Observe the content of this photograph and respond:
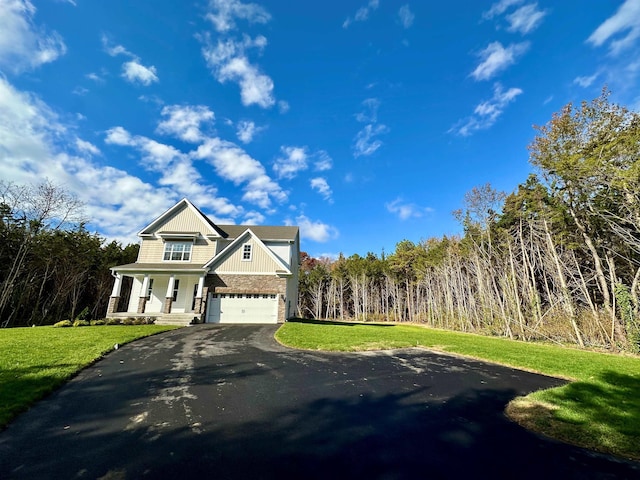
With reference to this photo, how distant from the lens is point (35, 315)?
22578mm

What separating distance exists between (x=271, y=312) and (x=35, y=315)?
19818mm

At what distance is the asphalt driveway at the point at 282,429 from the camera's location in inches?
119

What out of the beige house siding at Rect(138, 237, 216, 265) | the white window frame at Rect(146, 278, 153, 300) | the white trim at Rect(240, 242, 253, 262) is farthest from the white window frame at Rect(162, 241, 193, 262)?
the white trim at Rect(240, 242, 253, 262)

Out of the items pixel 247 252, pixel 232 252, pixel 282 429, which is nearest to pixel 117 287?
pixel 232 252

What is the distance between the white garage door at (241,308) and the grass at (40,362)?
24.2 feet

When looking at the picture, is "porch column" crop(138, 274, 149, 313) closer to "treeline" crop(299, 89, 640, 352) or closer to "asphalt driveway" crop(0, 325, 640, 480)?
"asphalt driveway" crop(0, 325, 640, 480)

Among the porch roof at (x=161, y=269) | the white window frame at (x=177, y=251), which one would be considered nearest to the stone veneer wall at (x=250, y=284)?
the porch roof at (x=161, y=269)

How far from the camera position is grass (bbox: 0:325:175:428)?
4680 millimetres

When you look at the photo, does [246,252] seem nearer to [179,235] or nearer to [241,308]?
[241,308]

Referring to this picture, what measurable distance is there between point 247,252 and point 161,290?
6.91m

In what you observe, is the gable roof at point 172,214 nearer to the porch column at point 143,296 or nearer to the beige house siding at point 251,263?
the beige house siding at point 251,263

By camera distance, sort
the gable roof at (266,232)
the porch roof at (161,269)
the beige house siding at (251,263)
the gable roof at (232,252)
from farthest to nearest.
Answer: the gable roof at (266,232)
the beige house siding at (251,263)
the gable roof at (232,252)
the porch roof at (161,269)

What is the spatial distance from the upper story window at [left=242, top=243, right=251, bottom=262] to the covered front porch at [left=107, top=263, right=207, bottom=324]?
2.68 meters

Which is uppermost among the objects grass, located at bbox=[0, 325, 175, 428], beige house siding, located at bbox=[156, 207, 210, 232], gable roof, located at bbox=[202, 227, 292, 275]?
beige house siding, located at bbox=[156, 207, 210, 232]
